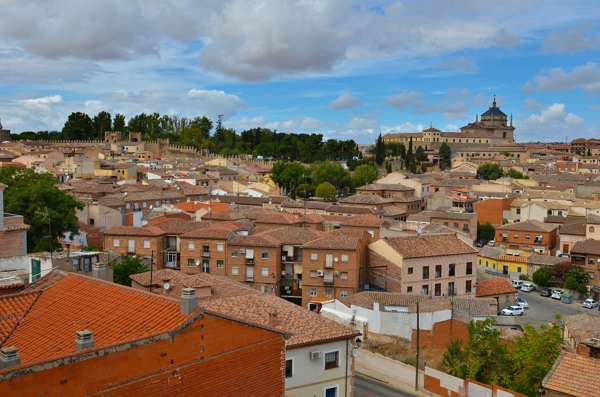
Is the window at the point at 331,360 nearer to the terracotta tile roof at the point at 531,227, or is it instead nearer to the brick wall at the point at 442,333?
the brick wall at the point at 442,333

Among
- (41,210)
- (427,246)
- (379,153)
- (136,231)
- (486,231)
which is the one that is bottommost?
(486,231)

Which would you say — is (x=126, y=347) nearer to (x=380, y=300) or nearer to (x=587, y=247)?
(x=380, y=300)

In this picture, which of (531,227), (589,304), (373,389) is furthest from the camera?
(531,227)

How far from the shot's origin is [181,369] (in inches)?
391

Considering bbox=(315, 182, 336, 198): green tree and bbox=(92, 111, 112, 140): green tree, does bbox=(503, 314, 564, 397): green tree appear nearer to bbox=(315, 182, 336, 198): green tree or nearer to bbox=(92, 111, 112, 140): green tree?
bbox=(315, 182, 336, 198): green tree

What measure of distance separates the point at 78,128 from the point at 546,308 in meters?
89.2

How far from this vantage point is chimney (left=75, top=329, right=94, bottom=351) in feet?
29.3

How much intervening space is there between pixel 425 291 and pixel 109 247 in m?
16.9

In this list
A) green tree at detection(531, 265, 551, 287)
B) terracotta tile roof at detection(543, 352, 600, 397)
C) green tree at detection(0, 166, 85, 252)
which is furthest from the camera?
green tree at detection(531, 265, 551, 287)

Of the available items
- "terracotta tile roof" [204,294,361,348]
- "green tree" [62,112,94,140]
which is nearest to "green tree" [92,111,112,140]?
"green tree" [62,112,94,140]

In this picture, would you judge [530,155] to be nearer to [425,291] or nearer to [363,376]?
[425,291]

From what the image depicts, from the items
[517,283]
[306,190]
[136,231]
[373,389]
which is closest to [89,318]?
[373,389]

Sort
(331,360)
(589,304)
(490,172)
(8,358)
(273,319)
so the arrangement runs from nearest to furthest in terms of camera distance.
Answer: (8,358)
(273,319)
(331,360)
(589,304)
(490,172)

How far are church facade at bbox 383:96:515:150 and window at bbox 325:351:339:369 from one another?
107m
